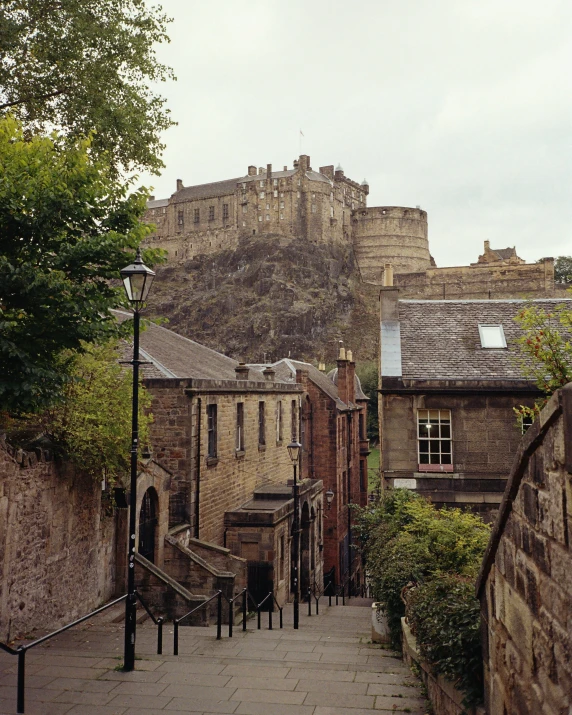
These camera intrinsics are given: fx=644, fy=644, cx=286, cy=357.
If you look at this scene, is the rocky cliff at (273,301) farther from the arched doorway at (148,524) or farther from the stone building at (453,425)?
the arched doorway at (148,524)

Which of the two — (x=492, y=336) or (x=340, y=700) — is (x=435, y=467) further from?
(x=340, y=700)

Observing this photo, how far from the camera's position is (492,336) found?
1983 centimetres

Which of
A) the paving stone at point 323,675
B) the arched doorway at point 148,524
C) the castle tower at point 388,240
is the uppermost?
the castle tower at point 388,240

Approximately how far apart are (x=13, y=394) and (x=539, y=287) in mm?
84209

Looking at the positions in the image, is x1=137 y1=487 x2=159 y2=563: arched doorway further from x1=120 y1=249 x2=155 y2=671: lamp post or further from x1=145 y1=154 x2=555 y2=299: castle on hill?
x1=145 y1=154 x2=555 y2=299: castle on hill

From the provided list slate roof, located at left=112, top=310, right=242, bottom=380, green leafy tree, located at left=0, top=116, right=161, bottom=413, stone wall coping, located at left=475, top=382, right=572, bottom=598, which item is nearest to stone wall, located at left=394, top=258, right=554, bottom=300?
slate roof, located at left=112, top=310, right=242, bottom=380

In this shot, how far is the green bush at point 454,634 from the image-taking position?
6.11m

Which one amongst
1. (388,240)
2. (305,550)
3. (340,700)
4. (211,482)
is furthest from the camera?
(388,240)

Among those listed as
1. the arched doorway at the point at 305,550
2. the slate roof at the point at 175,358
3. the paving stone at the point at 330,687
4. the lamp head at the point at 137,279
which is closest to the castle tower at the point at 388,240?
the slate roof at the point at 175,358

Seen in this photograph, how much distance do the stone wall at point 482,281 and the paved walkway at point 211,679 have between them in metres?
76.9

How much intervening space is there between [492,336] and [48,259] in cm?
1374

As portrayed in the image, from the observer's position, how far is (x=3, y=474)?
10156 mm

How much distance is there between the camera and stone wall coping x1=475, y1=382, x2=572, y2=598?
3.76 m

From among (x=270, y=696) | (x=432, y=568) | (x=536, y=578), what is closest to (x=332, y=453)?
(x=432, y=568)
